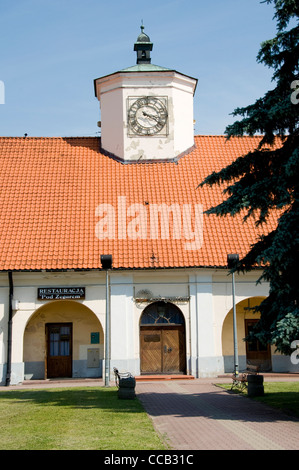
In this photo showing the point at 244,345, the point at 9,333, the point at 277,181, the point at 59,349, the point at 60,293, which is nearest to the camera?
the point at 277,181

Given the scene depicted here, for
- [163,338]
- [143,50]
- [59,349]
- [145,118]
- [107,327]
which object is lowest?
[59,349]

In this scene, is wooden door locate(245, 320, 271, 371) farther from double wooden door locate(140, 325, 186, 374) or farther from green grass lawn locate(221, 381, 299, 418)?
green grass lawn locate(221, 381, 299, 418)

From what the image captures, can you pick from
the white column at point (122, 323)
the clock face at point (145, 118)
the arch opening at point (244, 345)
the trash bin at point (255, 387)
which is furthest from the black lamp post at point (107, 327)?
the clock face at point (145, 118)

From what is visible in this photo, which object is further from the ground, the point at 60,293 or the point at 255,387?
the point at 60,293

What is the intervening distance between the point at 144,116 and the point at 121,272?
8.89 m

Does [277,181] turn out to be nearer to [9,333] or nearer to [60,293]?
[60,293]

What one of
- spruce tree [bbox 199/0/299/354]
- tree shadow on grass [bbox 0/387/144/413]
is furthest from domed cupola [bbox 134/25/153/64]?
tree shadow on grass [bbox 0/387/144/413]

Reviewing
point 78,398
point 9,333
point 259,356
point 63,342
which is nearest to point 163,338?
point 63,342

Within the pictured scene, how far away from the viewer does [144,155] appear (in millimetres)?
26469

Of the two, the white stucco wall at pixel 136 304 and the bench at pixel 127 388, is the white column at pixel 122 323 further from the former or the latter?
the bench at pixel 127 388

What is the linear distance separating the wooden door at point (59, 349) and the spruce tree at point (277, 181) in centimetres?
1205

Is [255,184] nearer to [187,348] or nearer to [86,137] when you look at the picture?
[187,348]

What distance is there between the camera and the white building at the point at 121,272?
21.7 metres

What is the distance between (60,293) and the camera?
71.2 feet
